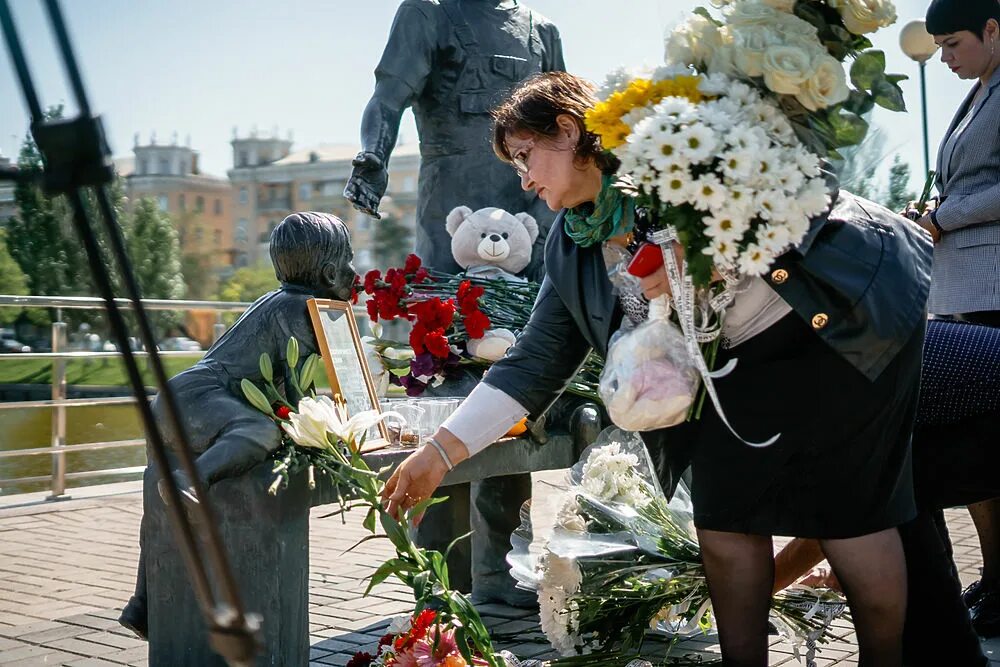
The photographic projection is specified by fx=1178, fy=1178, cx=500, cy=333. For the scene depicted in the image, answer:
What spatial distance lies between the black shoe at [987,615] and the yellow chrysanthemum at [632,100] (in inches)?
98.5

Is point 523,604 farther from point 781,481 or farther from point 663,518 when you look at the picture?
point 781,481

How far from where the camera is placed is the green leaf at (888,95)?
2570 mm

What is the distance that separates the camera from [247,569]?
3.01 meters

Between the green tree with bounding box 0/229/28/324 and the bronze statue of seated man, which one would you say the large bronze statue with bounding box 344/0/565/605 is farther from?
the green tree with bounding box 0/229/28/324

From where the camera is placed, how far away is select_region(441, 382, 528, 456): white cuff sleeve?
2834 millimetres

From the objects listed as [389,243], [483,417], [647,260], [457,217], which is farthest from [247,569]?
[389,243]

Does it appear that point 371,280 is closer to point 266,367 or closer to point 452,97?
point 452,97

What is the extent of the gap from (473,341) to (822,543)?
7.04ft

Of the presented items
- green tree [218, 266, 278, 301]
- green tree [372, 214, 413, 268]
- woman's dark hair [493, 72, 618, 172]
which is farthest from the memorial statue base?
green tree [218, 266, 278, 301]

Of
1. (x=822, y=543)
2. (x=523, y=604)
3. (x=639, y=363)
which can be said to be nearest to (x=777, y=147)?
(x=639, y=363)

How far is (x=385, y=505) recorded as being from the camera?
276 cm

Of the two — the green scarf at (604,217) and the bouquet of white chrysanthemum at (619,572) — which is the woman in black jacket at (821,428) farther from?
the bouquet of white chrysanthemum at (619,572)

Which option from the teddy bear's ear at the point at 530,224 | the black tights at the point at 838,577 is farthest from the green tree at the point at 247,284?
the black tights at the point at 838,577

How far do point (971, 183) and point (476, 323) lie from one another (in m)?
1.84
